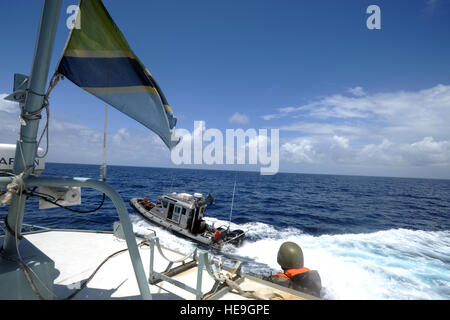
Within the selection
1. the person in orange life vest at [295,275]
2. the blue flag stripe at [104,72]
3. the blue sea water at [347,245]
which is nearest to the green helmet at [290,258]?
the person in orange life vest at [295,275]

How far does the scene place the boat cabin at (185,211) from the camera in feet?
52.3

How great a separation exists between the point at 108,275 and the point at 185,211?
37.3ft

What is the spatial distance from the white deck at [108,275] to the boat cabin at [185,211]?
903 cm

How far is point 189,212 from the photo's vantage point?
1599 cm

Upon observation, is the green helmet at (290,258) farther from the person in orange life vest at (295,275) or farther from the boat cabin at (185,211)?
the boat cabin at (185,211)

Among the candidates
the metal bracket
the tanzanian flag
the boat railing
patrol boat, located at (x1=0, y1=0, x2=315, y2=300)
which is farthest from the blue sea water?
the metal bracket

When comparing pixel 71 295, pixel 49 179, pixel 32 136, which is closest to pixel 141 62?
pixel 32 136

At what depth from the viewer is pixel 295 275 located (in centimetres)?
512

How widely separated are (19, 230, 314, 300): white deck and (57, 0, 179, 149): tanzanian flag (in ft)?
10.4

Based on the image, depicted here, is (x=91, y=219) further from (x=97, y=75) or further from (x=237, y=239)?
(x=97, y=75)

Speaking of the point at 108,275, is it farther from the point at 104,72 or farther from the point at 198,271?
the point at 104,72

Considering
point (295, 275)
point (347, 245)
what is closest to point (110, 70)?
point (295, 275)
